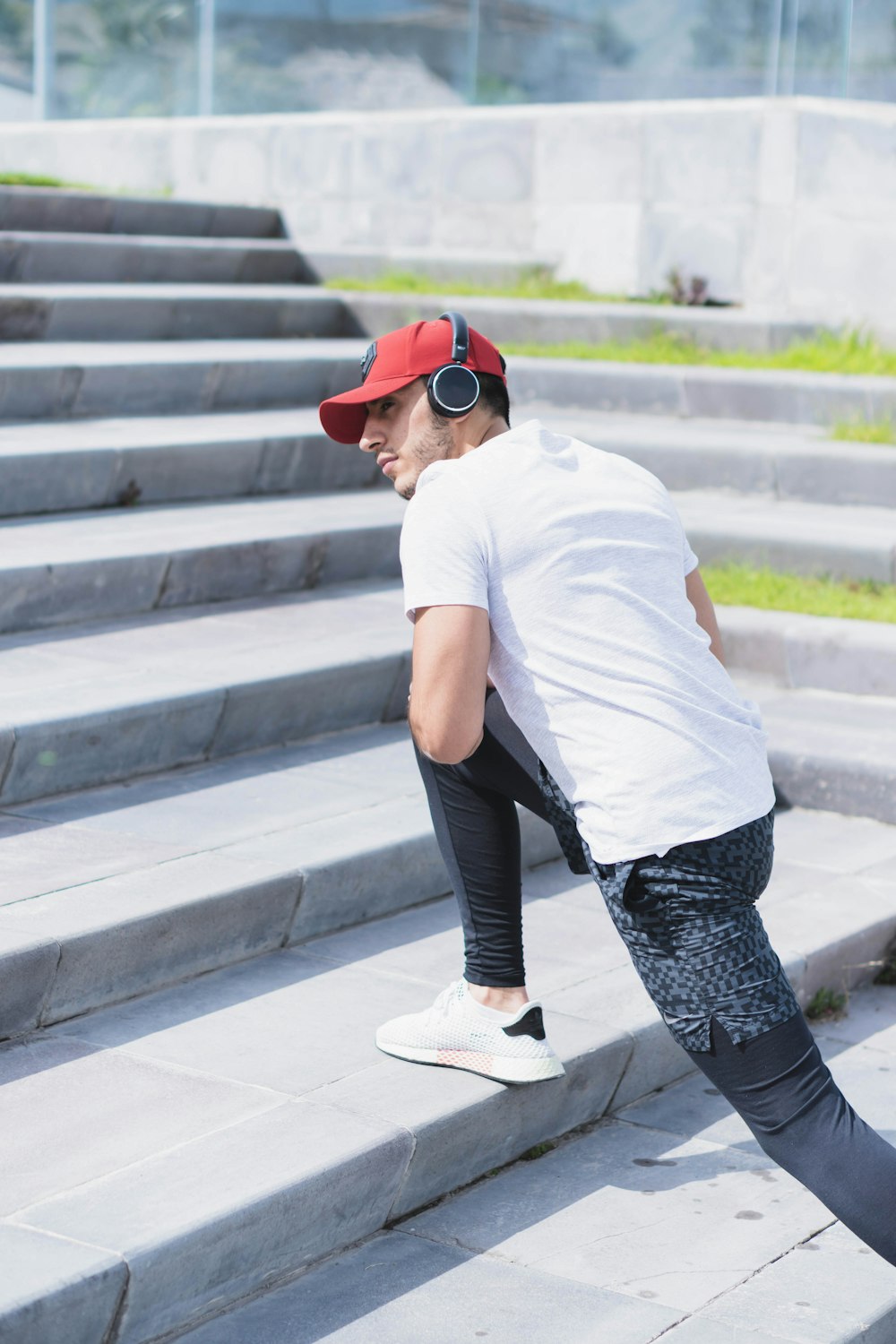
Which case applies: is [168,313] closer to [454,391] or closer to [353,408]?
[353,408]

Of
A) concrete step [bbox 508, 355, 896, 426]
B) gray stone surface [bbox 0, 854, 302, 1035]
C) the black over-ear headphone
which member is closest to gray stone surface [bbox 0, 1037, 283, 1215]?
gray stone surface [bbox 0, 854, 302, 1035]

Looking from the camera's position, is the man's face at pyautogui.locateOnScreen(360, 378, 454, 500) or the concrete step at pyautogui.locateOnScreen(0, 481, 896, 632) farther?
the concrete step at pyautogui.locateOnScreen(0, 481, 896, 632)

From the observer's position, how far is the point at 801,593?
6.34 meters

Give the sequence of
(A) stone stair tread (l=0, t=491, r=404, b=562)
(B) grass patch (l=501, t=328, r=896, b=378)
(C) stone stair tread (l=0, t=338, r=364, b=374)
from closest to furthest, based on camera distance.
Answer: (A) stone stair tread (l=0, t=491, r=404, b=562)
(C) stone stair tread (l=0, t=338, r=364, b=374)
(B) grass patch (l=501, t=328, r=896, b=378)

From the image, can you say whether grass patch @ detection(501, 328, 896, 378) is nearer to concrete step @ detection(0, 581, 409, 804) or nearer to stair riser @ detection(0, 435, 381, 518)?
stair riser @ detection(0, 435, 381, 518)

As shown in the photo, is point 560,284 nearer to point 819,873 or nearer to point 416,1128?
point 819,873

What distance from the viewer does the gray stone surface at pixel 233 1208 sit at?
265cm

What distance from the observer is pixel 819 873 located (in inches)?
190

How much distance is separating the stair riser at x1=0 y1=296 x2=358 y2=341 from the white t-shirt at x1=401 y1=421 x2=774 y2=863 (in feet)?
18.7

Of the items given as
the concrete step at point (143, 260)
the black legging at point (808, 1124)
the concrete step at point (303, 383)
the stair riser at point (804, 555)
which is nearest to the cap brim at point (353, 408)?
the black legging at point (808, 1124)

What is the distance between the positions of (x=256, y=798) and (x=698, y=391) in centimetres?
450

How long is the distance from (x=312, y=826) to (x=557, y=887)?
28.8 inches

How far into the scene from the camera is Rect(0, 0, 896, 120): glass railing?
9.97 m

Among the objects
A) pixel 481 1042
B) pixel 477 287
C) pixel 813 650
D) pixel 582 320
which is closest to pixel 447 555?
pixel 481 1042
